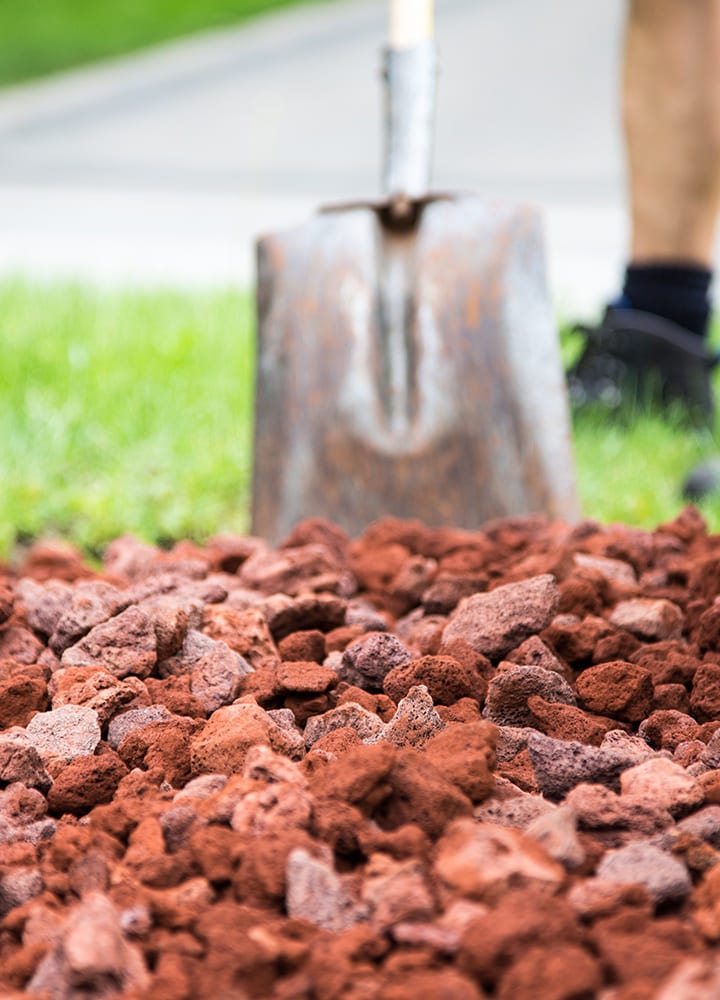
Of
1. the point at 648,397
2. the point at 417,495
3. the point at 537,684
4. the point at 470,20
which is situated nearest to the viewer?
the point at 537,684

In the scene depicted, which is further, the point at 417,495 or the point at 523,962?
the point at 417,495

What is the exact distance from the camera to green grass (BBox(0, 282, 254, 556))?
2293mm

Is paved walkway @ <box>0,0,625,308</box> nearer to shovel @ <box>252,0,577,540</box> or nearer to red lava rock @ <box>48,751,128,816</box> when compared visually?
shovel @ <box>252,0,577,540</box>

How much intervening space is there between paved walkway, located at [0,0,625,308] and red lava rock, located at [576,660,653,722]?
299cm

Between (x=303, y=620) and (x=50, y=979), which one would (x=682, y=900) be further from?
(x=303, y=620)

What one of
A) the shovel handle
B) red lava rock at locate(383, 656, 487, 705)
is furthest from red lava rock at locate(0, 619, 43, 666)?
the shovel handle

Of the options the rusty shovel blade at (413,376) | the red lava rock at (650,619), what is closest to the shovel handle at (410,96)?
the rusty shovel blade at (413,376)

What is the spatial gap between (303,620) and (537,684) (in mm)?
337

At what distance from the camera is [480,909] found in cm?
85

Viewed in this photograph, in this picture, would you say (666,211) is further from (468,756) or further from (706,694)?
(468,756)

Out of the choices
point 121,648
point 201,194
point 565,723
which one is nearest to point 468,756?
point 565,723

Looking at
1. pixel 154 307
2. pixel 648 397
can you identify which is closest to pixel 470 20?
pixel 154 307

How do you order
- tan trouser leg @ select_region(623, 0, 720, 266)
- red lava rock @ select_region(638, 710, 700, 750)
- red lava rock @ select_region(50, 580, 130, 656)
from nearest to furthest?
1. red lava rock @ select_region(638, 710, 700, 750)
2. red lava rock @ select_region(50, 580, 130, 656)
3. tan trouser leg @ select_region(623, 0, 720, 266)

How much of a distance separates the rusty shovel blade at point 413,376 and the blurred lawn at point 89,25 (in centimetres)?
772
